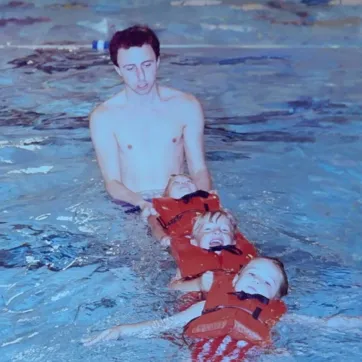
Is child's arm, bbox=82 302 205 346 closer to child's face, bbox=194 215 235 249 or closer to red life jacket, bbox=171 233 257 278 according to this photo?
red life jacket, bbox=171 233 257 278

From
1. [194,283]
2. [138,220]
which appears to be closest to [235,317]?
[194,283]

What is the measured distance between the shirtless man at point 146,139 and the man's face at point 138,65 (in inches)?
0.7

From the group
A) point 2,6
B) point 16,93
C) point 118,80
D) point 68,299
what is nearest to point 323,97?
point 118,80

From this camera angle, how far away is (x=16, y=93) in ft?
22.4

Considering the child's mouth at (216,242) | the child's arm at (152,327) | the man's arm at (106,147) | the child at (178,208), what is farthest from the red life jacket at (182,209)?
the child's arm at (152,327)

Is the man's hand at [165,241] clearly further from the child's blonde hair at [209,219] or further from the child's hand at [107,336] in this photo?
the child's hand at [107,336]

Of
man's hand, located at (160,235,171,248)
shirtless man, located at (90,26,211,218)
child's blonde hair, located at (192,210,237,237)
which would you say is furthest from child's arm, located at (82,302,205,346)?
shirtless man, located at (90,26,211,218)

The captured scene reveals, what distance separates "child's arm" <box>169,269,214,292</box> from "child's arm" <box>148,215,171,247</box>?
0.59 feet

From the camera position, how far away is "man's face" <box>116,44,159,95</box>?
3.41 metres

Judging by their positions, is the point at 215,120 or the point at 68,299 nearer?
the point at 68,299

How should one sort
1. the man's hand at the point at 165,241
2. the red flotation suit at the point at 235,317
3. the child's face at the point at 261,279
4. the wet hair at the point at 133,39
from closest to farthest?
the red flotation suit at the point at 235,317 < the child's face at the point at 261,279 < the man's hand at the point at 165,241 < the wet hair at the point at 133,39

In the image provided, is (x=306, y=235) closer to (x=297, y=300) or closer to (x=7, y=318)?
(x=297, y=300)

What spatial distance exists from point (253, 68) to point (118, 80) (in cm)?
140

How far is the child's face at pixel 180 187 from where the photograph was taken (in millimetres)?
3342
